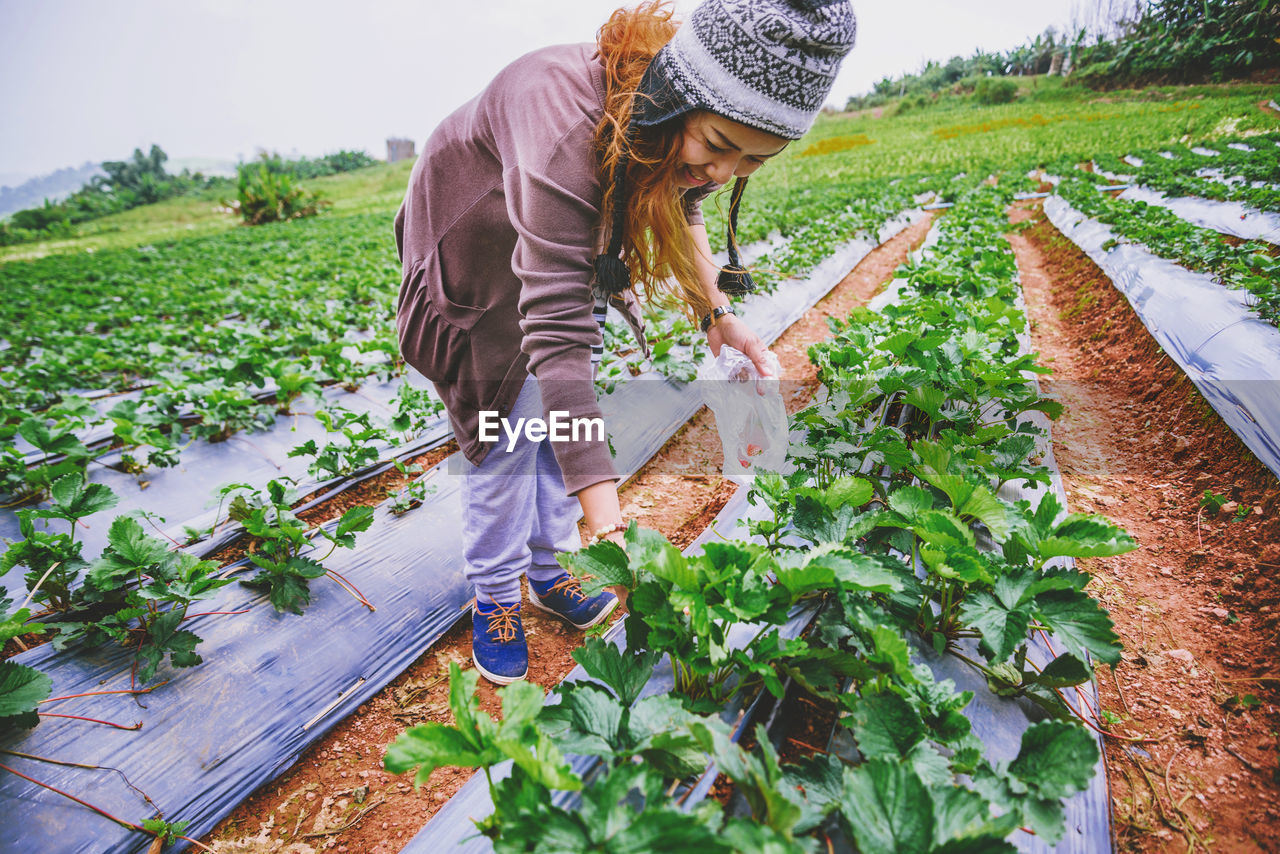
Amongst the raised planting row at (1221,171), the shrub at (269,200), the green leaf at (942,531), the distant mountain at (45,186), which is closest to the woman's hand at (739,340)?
the green leaf at (942,531)

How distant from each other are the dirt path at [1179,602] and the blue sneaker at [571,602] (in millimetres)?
Answer: 1544

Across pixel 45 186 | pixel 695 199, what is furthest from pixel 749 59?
pixel 45 186

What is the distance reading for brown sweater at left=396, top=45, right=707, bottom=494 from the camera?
1.14 meters

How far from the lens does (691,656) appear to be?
0.96m

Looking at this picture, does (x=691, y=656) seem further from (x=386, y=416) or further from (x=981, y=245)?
(x=981, y=245)

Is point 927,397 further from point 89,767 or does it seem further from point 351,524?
point 89,767

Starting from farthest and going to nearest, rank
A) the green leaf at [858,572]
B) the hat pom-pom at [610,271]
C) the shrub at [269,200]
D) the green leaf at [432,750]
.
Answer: the shrub at [269,200] < the hat pom-pom at [610,271] < the green leaf at [858,572] < the green leaf at [432,750]

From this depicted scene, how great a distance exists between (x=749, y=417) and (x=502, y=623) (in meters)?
1.19

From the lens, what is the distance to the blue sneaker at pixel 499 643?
75.3 inches

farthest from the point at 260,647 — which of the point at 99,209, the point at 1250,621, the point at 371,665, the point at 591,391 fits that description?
the point at 99,209

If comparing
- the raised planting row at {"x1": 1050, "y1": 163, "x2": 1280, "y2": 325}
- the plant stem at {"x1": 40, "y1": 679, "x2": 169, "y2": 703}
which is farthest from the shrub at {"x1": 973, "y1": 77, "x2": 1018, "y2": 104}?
the plant stem at {"x1": 40, "y1": 679, "x2": 169, "y2": 703}

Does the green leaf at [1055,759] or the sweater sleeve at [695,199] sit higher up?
the sweater sleeve at [695,199]

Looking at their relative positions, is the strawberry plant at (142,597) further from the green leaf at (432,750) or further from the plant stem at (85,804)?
the green leaf at (432,750)

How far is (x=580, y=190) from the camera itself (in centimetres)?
115
